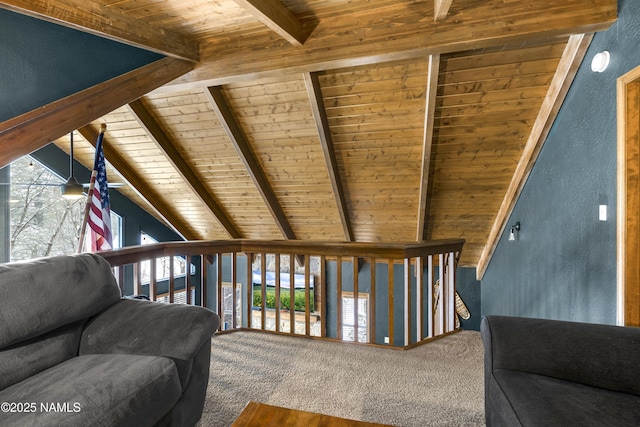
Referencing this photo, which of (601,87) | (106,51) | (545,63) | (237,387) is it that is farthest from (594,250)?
(106,51)

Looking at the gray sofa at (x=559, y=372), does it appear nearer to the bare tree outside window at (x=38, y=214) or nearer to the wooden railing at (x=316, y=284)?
the wooden railing at (x=316, y=284)

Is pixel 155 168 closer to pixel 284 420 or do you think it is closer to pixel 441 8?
pixel 441 8

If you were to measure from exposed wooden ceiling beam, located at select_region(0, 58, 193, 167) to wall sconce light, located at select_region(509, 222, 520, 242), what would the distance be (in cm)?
422

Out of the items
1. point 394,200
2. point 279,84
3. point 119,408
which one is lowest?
point 119,408

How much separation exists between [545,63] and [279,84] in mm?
2586

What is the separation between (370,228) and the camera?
229 inches

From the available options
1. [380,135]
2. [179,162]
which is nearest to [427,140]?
[380,135]

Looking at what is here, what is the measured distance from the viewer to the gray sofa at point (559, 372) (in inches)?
48.4

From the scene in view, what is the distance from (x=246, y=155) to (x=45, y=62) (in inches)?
102

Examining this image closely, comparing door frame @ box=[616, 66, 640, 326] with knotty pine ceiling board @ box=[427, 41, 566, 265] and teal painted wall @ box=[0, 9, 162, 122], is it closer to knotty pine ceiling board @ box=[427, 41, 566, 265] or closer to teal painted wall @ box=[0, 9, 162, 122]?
knotty pine ceiling board @ box=[427, 41, 566, 265]

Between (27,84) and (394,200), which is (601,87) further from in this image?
(27,84)

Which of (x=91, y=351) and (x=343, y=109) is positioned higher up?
(x=343, y=109)

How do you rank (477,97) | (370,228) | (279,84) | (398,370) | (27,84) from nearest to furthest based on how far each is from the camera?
(27,84) < (398,370) < (477,97) < (279,84) < (370,228)

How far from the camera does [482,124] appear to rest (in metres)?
3.68
